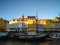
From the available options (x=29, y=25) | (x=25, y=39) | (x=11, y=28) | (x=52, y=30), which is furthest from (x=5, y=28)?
(x=25, y=39)

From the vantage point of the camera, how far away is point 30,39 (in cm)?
684

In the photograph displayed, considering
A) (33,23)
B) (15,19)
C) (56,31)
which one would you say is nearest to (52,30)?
(56,31)

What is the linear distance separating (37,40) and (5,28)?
4292mm

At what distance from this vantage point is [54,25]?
1162 centimetres

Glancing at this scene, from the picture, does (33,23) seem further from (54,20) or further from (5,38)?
(5,38)

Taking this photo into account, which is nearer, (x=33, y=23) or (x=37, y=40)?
(x=37, y=40)

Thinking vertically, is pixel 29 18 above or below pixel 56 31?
above

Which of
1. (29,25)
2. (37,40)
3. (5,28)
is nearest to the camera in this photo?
(37,40)

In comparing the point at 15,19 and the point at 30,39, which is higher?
the point at 15,19

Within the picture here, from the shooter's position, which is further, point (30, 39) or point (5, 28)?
point (5, 28)

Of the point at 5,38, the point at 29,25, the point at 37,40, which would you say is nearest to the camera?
the point at 37,40

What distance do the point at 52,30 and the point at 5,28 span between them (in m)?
2.81

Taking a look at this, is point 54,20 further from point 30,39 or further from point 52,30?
point 30,39

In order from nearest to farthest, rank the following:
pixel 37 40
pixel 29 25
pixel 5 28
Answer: pixel 37 40 → pixel 5 28 → pixel 29 25
